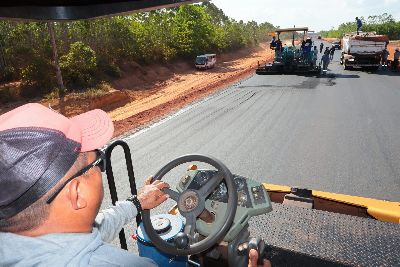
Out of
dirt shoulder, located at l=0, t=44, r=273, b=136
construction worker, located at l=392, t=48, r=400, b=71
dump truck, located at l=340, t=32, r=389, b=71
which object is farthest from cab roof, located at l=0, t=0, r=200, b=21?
construction worker, located at l=392, t=48, r=400, b=71

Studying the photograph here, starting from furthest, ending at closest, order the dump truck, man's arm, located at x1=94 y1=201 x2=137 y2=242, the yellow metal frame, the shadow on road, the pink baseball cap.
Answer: the dump truck → the shadow on road → the yellow metal frame → man's arm, located at x1=94 y1=201 x2=137 y2=242 → the pink baseball cap

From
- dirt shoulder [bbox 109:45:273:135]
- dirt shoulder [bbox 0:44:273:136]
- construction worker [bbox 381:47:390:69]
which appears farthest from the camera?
construction worker [bbox 381:47:390:69]

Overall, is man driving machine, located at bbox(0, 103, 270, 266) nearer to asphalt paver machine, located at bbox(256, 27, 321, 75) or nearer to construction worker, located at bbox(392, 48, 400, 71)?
asphalt paver machine, located at bbox(256, 27, 321, 75)

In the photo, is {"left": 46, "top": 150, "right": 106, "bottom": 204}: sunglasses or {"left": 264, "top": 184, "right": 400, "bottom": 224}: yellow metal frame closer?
{"left": 46, "top": 150, "right": 106, "bottom": 204}: sunglasses

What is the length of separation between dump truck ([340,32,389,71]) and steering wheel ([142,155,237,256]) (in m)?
20.9

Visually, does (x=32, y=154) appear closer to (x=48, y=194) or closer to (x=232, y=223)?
(x=48, y=194)

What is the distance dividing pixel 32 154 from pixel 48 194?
0.16m

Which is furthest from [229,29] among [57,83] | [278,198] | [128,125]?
[278,198]

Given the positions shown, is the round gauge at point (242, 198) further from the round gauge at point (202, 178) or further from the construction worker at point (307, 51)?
the construction worker at point (307, 51)

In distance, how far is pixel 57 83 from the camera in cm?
1722

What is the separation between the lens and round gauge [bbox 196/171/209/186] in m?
2.47

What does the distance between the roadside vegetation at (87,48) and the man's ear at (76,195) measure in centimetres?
1207

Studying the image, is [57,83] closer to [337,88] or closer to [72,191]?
[337,88]

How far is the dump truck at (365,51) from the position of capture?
2003cm
